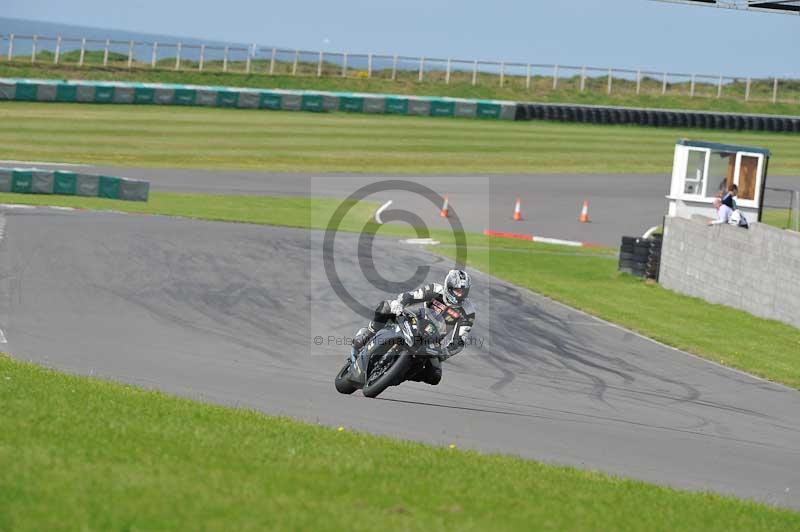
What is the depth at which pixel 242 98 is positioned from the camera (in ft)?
198

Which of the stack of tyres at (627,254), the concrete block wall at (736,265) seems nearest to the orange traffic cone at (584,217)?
the stack of tyres at (627,254)

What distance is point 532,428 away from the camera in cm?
1312

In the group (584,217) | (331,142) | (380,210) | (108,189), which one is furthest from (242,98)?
(584,217)

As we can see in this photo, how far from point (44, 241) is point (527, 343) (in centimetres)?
1087

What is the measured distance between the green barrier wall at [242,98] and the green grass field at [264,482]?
47.1 metres

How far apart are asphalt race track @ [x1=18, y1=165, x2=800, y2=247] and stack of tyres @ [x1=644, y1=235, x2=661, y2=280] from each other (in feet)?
23.4

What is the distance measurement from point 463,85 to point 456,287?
62384 millimetres

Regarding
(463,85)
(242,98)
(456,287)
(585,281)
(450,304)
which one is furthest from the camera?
(463,85)

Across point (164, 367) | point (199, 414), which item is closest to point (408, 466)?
point (199, 414)

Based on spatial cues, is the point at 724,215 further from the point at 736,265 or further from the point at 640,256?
the point at 640,256

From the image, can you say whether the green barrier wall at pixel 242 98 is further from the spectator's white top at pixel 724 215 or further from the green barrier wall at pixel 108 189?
→ the spectator's white top at pixel 724 215

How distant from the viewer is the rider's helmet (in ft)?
40.0

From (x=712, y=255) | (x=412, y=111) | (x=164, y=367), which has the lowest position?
(x=164, y=367)

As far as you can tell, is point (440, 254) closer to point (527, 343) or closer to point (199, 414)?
point (527, 343)
